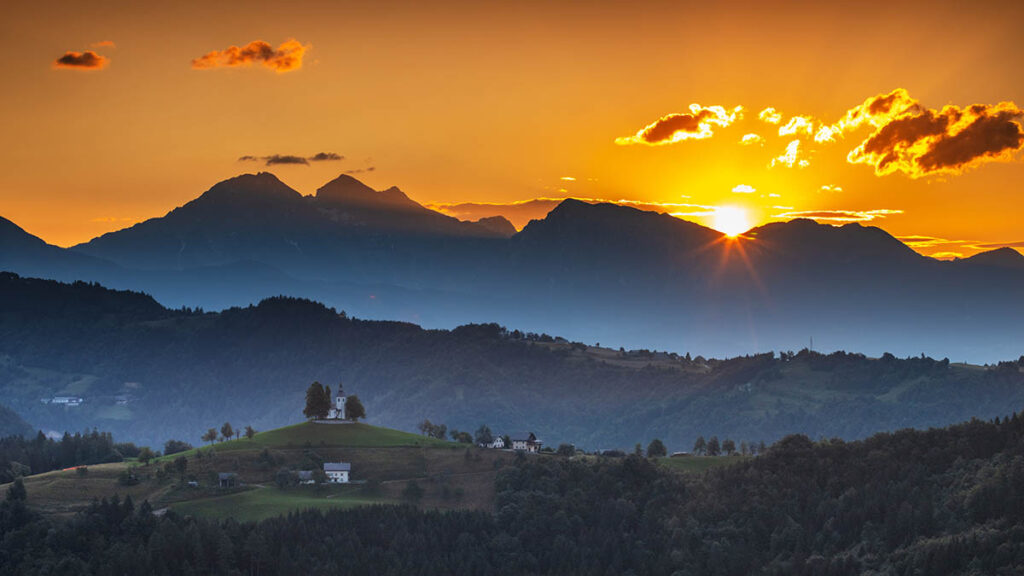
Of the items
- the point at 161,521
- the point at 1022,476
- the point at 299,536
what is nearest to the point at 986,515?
the point at 1022,476

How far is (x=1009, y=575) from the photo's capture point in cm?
16975

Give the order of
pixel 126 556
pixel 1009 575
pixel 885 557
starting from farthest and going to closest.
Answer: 1. pixel 885 557
2. pixel 126 556
3. pixel 1009 575

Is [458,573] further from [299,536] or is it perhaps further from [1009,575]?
[1009,575]

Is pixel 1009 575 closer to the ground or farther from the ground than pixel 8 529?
closer to the ground

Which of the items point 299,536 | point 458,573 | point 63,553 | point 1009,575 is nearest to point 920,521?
point 1009,575

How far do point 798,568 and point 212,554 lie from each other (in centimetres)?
8590

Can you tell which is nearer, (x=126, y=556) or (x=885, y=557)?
(x=126, y=556)

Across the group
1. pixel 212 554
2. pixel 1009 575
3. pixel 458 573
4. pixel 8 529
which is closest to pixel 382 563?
pixel 458 573

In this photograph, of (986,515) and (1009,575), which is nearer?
(1009,575)

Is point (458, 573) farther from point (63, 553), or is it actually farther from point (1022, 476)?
point (1022, 476)

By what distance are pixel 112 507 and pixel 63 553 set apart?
11.5 metres

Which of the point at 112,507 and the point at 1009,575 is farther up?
the point at 112,507

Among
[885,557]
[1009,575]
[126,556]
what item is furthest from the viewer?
[885,557]

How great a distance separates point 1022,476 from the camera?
7751 inches
